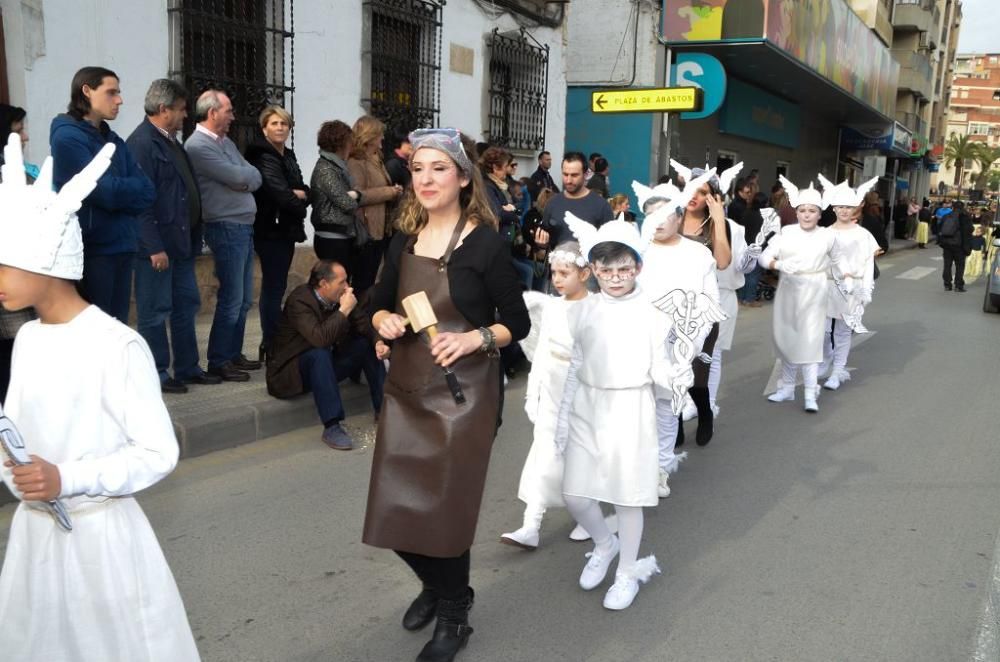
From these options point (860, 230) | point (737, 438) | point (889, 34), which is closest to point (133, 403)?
point (737, 438)

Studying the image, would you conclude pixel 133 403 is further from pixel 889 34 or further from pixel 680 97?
pixel 889 34

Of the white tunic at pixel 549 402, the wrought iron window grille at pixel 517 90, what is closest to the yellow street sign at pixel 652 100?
the wrought iron window grille at pixel 517 90

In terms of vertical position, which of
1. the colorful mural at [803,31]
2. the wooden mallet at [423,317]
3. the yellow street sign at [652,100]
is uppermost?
the colorful mural at [803,31]

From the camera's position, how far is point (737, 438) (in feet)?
21.0

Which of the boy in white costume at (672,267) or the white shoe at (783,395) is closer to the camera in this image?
the boy in white costume at (672,267)

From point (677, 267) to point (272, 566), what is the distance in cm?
262

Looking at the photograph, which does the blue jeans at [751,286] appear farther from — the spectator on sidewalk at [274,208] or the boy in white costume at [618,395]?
the boy in white costume at [618,395]

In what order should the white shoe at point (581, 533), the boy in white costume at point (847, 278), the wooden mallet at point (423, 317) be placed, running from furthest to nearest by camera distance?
the boy in white costume at point (847, 278) → the white shoe at point (581, 533) → the wooden mallet at point (423, 317)

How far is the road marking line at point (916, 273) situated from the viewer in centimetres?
2002

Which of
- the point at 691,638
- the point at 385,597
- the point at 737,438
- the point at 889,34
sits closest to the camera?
the point at 691,638

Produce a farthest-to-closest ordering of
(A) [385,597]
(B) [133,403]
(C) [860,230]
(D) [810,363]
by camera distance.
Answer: (C) [860,230]
(D) [810,363]
(A) [385,597]
(B) [133,403]

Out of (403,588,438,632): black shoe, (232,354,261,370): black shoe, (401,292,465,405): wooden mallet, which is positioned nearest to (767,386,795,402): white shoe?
(232,354,261,370): black shoe

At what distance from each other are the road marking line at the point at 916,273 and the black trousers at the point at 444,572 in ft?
62.4

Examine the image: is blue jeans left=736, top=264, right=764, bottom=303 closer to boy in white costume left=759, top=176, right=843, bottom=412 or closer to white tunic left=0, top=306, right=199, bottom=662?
boy in white costume left=759, top=176, right=843, bottom=412
